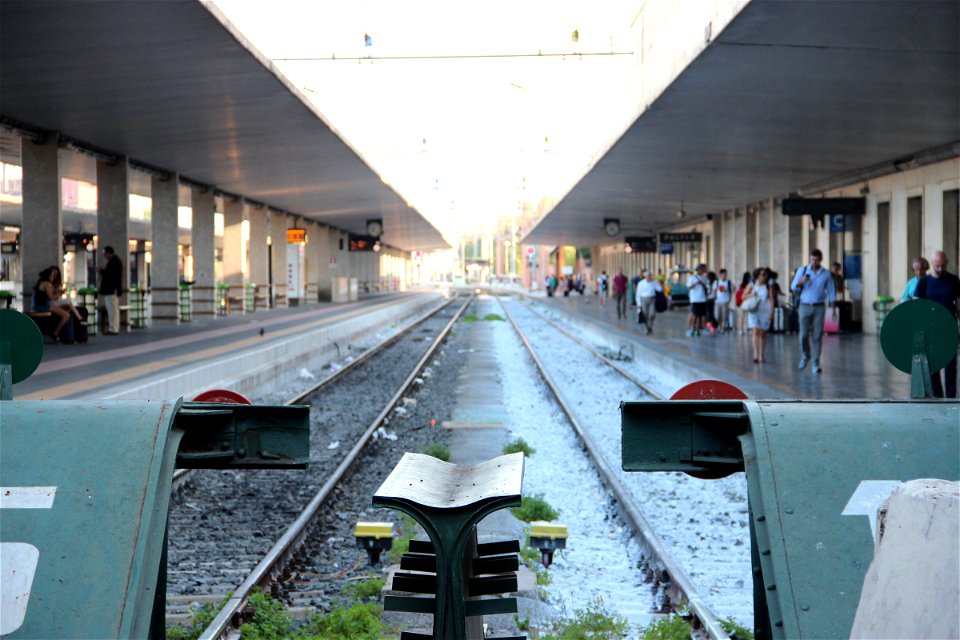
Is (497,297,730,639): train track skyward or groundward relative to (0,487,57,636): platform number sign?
groundward

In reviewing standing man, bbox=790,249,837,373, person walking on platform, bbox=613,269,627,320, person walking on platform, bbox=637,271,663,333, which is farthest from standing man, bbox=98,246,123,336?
person walking on platform, bbox=613,269,627,320

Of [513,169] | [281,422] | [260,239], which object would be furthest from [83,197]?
[281,422]

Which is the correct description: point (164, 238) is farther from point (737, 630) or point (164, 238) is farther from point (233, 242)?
point (737, 630)

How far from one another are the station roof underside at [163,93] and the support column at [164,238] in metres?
0.68

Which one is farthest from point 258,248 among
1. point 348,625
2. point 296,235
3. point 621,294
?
point 348,625

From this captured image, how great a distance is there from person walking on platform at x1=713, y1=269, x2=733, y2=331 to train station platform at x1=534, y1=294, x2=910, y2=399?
17.3 inches

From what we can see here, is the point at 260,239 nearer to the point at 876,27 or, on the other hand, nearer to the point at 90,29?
the point at 90,29

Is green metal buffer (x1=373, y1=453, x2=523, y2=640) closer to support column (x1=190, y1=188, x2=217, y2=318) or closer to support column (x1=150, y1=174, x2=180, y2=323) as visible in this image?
support column (x1=150, y1=174, x2=180, y2=323)

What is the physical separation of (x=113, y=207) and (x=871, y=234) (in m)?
17.3

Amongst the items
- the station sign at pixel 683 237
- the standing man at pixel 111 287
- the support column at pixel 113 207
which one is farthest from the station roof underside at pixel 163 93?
the station sign at pixel 683 237

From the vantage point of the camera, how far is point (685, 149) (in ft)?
73.8

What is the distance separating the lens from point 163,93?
16688 millimetres

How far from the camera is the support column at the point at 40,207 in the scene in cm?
1988

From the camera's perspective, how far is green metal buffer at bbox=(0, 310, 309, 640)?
3.61m
